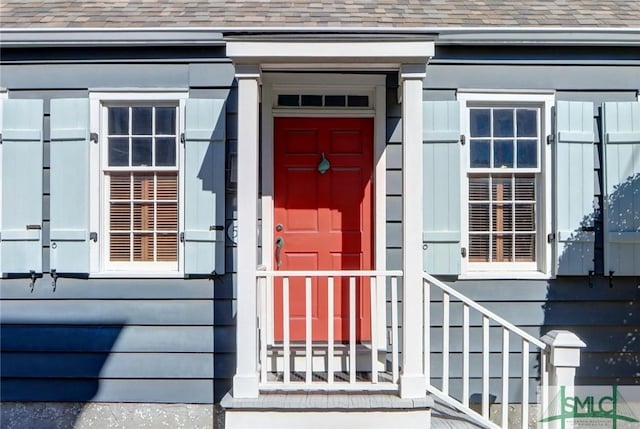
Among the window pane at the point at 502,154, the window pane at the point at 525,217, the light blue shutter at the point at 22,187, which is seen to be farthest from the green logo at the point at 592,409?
the light blue shutter at the point at 22,187

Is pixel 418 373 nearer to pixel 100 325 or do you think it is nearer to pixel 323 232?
pixel 323 232

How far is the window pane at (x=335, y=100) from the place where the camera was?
12.4 feet

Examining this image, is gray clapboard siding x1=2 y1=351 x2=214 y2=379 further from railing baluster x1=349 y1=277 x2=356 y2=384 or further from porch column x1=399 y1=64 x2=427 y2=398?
porch column x1=399 y1=64 x2=427 y2=398

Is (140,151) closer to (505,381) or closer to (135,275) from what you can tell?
(135,275)

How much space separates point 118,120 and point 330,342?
2.24 meters

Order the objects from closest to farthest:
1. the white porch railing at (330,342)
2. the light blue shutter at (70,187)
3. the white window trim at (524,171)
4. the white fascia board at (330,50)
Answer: the white fascia board at (330,50)
the white porch railing at (330,342)
the light blue shutter at (70,187)
the white window trim at (524,171)

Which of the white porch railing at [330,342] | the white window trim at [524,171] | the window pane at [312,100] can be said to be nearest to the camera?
the white porch railing at [330,342]

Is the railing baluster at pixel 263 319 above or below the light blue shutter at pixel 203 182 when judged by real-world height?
below

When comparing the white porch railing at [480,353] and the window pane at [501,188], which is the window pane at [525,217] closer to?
the window pane at [501,188]

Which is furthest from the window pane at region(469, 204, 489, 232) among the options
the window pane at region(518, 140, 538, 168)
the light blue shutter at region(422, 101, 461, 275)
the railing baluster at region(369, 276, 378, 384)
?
the railing baluster at region(369, 276, 378, 384)

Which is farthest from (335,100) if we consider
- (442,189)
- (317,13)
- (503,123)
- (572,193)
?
(572,193)

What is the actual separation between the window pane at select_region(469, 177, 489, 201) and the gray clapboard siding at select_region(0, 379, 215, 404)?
236cm

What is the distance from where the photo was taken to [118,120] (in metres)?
3.69

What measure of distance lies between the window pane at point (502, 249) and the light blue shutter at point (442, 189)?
34 centimetres
